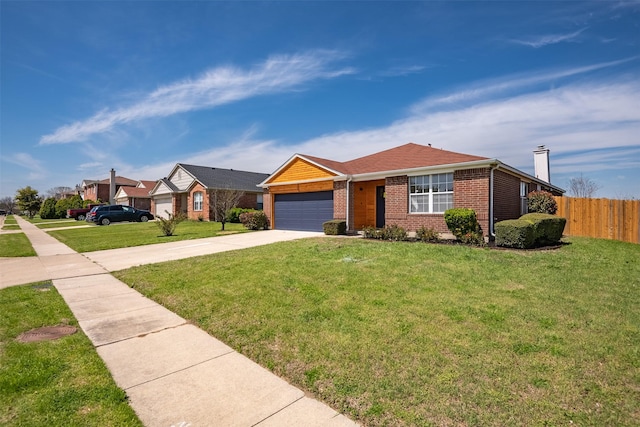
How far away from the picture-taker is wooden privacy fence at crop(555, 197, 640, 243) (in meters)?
13.6

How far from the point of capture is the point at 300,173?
18.4 metres

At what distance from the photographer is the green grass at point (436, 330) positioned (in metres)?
2.82

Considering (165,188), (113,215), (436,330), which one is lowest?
(436,330)

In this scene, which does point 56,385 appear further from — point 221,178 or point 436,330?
point 221,178

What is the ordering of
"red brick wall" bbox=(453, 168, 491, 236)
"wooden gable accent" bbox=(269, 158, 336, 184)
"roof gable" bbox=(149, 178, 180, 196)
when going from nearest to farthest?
"red brick wall" bbox=(453, 168, 491, 236) < "wooden gable accent" bbox=(269, 158, 336, 184) < "roof gable" bbox=(149, 178, 180, 196)

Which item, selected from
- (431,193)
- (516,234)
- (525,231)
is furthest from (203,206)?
(525,231)

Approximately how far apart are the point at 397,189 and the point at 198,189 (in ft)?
65.0

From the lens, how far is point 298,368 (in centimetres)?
343

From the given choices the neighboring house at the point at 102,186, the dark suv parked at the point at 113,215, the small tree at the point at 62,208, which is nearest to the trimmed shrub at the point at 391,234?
the dark suv parked at the point at 113,215

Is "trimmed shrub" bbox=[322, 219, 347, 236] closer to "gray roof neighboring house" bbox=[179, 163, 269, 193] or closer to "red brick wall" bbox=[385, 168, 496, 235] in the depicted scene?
"red brick wall" bbox=[385, 168, 496, 235]

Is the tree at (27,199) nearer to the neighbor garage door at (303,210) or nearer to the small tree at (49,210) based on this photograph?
the small tree at (49,210)

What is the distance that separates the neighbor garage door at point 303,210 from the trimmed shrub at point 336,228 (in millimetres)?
1721

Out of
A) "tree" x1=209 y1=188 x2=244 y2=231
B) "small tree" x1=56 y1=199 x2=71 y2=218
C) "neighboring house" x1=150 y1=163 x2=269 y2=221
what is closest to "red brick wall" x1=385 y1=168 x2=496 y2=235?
"tree" x1=209 y1=188 x2=244 y2=231

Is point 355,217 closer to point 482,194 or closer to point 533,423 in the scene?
point 482,194
